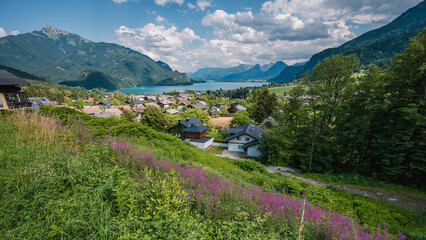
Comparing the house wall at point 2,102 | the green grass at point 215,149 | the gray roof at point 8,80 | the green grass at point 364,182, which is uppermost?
the gray roof at point 8,80

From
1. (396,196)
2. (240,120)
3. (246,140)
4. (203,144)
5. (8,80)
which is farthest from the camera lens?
(240,120)

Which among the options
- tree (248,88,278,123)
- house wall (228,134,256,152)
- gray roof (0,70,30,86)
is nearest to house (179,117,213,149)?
house wall (228,134,256,152)

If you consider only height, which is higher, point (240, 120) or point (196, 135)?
point (240, 120)

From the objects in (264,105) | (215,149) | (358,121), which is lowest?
(215,149)

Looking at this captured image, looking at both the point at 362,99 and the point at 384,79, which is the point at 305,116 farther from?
the point at 384,79

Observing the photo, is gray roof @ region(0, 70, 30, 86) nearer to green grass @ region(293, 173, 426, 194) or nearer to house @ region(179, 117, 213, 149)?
house @ region(179, 117, 213, 149)

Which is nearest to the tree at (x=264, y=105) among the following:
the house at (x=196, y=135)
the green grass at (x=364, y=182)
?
the house at (x=196, y=135)

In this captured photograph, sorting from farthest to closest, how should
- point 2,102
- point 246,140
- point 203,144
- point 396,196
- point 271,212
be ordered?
point 203,144
point 246,140
point 2,102
point 396,196
point 271,212

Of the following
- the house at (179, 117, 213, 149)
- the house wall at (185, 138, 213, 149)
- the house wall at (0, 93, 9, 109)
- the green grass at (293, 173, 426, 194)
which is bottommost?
the house wall at (185, 138, 213, 149)

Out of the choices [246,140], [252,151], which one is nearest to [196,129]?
[246,140]

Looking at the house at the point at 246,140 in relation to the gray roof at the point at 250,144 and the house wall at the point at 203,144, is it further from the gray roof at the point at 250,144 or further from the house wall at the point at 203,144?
the house wall at the point at 203,144

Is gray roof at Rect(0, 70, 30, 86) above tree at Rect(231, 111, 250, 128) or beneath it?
above

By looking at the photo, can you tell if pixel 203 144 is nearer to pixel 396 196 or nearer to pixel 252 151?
pixel 252 151

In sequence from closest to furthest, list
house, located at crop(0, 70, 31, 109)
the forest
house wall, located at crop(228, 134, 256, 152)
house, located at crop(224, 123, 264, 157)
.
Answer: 1. the forest
2. house, located at crop(0, 70, 31, 109)
3. house, located at crop(224, 123, 264, 157)
4. house wall, located at crop(228, 134, 256, 152)
